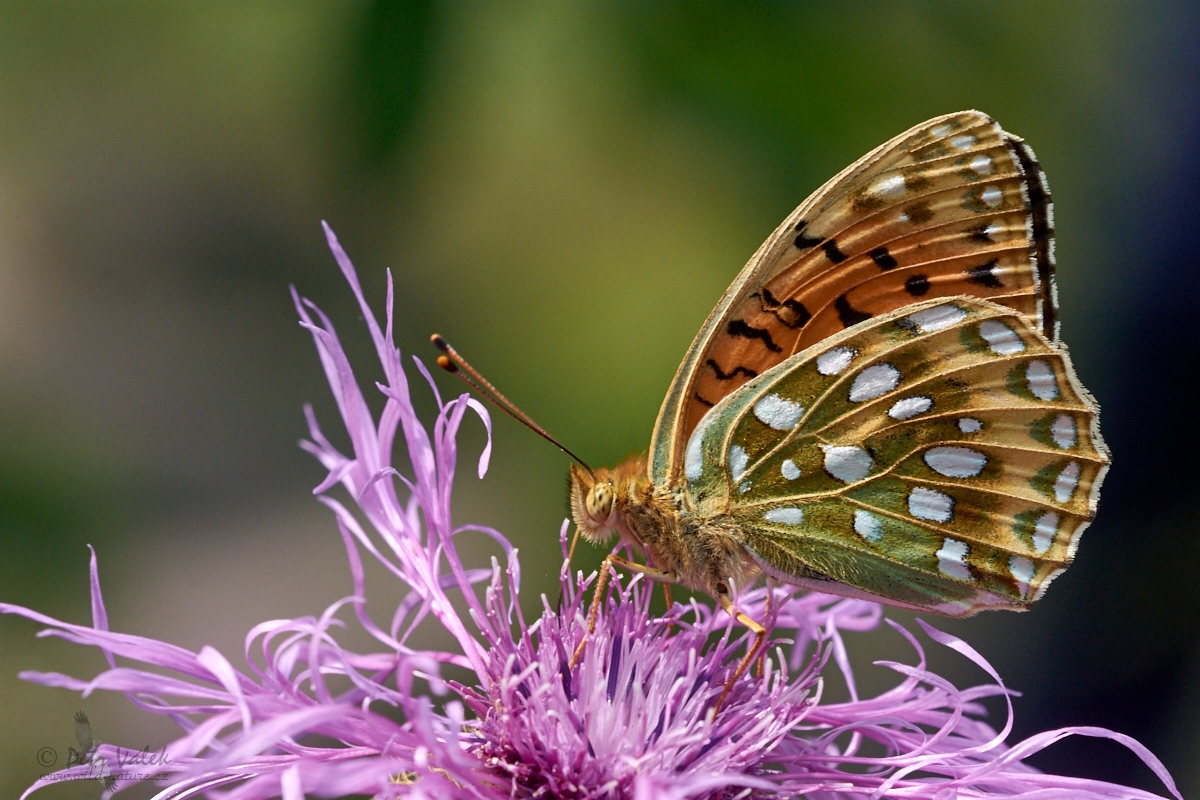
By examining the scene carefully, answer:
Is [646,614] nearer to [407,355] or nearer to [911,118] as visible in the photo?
[407,355]

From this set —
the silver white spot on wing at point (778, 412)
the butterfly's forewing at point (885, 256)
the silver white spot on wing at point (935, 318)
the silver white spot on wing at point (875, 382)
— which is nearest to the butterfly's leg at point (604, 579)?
the butterfly's forewing at point (885, 256)

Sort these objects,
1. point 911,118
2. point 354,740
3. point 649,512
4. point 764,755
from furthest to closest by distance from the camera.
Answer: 1. point 911,118
2. point 649,512
3. point 764,755
4. point 354,740

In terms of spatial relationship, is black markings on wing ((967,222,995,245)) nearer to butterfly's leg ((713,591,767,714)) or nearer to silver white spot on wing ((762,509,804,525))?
silver white spot on wing ((762,509,804,525))

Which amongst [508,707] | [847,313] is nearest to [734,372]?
[847,313]

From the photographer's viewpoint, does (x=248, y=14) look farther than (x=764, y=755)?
Yes

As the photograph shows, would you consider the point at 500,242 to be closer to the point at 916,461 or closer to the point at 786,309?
the point at 786,309

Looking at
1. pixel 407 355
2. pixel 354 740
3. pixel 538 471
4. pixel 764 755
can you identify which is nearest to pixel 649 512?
pixel 764 755

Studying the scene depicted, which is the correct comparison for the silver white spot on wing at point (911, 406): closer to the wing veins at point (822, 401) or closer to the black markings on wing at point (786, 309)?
the wing veins at point (822, 401)
